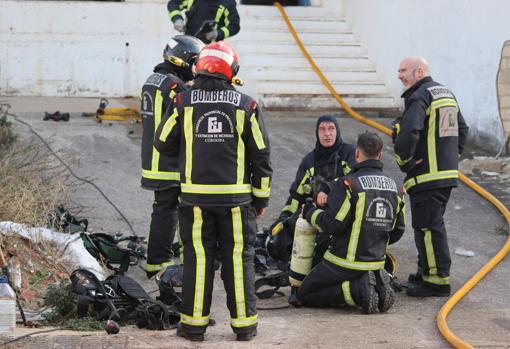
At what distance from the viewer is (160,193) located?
292 inches

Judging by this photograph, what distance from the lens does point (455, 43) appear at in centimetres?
1253

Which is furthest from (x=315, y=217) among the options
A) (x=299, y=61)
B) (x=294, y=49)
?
(x=294, y=49)

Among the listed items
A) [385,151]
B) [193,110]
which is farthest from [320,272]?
[385,151]

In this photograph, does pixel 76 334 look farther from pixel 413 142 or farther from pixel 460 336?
pixel 413 142

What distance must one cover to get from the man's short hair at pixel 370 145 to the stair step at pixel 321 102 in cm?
693

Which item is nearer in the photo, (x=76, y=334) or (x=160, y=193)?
(x=76, y=334)

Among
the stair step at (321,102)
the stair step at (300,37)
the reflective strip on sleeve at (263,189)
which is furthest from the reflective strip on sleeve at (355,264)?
the stair step at (300,37)

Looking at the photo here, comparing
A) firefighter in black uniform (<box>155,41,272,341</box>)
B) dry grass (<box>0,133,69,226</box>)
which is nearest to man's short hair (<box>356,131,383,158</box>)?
firefighter in black uniform (<box>155,41,272,341</box>)

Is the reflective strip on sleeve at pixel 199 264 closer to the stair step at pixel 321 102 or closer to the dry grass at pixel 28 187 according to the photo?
the dry grass at pixel 28 187

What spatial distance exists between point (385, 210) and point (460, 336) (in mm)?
1109

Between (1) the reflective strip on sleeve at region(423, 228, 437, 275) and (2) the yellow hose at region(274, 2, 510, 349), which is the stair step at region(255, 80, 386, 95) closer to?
(2) the yellow hose at region(274, 2, 510, 349)

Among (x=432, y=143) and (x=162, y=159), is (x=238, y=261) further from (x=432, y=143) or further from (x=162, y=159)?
(x=432, y=143)

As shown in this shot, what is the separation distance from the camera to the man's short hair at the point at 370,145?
6.73m

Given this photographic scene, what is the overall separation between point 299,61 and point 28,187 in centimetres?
678
